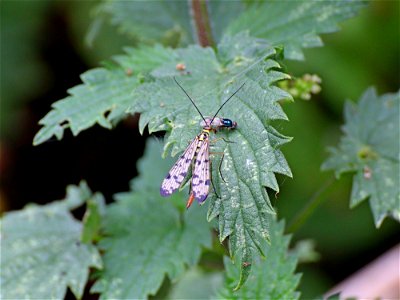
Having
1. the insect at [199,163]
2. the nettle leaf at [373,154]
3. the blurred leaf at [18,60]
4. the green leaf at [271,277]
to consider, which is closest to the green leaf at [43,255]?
the green leaf at [271,277]

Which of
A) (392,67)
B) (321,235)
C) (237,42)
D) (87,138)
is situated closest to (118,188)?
(87,138)

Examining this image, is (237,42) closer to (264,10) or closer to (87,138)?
(264,10)

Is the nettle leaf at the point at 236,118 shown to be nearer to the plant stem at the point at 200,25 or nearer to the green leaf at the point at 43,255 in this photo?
the plant stem at the point at 200,25

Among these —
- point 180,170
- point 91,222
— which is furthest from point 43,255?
point 180,170

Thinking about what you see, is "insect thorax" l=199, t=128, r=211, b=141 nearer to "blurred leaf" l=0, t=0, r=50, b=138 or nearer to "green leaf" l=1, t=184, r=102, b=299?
"green leaf" l=1, t=184, r=102, b=299

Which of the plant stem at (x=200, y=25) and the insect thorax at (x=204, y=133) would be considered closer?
the insect thorax at (x=204, y=133)

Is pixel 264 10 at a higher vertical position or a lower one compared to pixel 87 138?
higher

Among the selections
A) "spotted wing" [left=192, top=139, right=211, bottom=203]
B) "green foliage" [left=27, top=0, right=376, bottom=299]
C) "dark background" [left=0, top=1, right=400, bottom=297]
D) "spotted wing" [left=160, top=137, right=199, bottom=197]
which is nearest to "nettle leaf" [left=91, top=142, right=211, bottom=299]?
"green foliage" [left=27, top=0, right=376, bottom=299]
